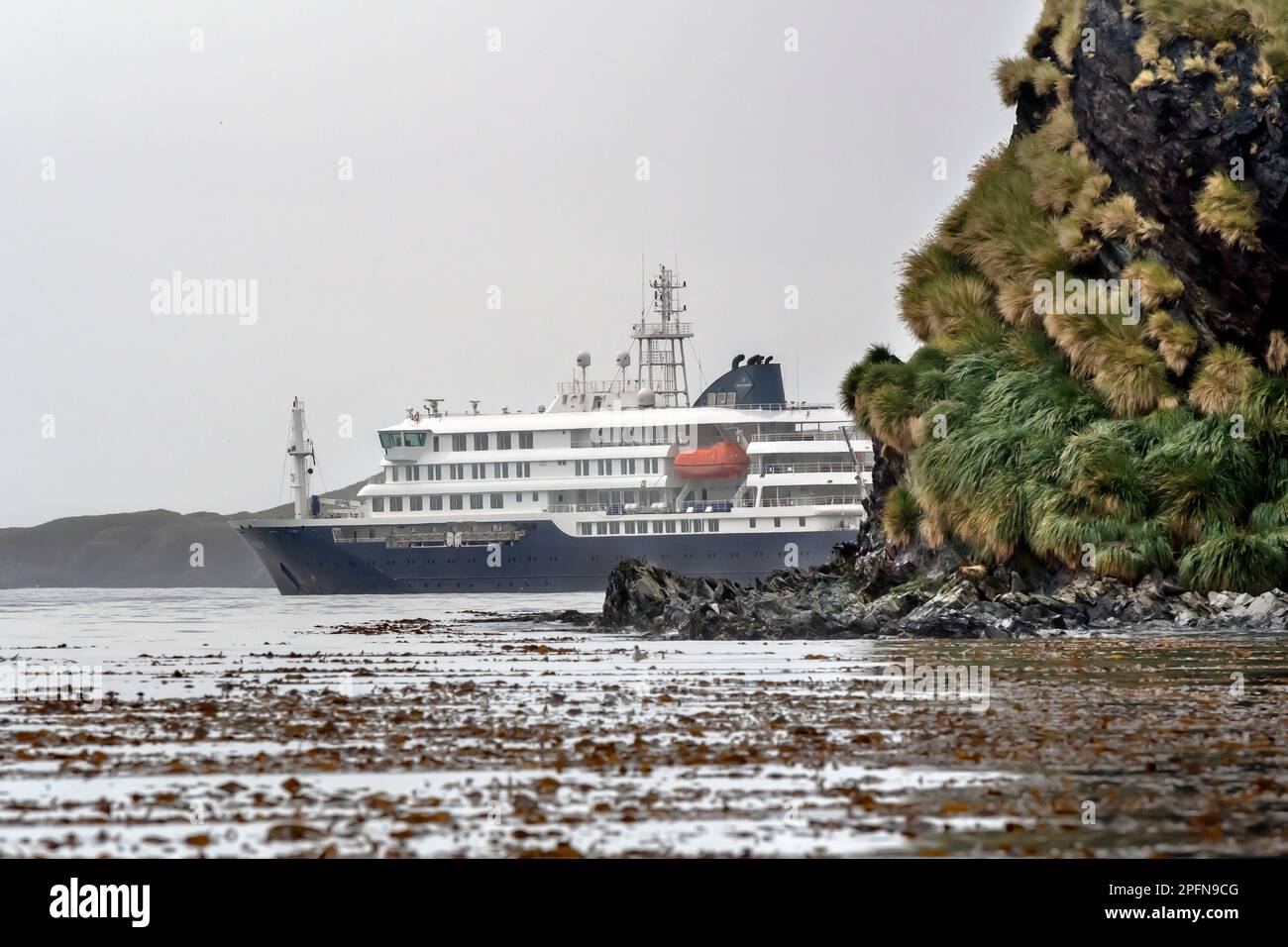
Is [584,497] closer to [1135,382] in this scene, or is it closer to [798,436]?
[798,436]

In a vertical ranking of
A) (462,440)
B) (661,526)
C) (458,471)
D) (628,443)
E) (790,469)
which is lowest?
(661,526)

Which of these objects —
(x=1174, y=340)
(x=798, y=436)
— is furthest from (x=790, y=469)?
(x=1174, y=340)

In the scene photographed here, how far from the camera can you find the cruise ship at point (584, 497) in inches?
2207

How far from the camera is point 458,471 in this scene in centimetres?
6031

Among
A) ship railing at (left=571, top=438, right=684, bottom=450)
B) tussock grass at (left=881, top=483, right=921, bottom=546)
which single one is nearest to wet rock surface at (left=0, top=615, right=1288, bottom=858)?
tussock grass at (left=881, top=483, right=921, bottom=546)

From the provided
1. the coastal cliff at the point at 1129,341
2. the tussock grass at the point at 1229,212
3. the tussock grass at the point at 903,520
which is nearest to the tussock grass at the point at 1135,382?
the coastal cliff at the point at 1129,341

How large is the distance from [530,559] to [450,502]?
5.29 metres

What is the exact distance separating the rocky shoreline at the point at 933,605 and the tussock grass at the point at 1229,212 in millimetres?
4244

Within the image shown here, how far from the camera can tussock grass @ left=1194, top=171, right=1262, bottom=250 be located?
19.4m

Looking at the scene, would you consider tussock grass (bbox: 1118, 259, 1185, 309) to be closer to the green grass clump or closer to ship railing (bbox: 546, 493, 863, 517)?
the green grass clump
